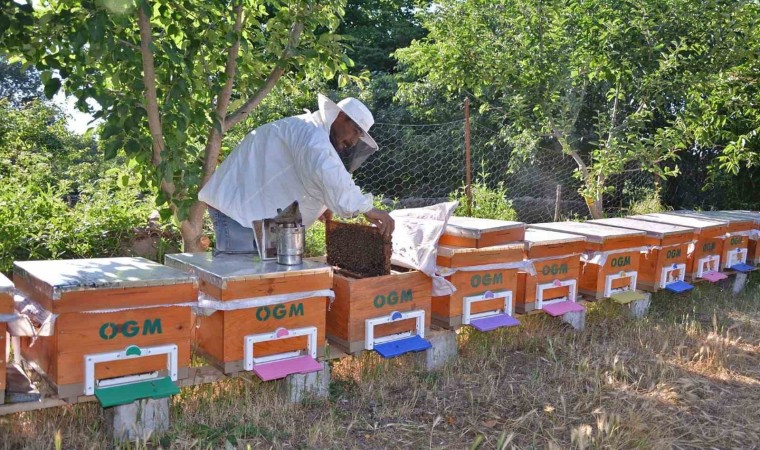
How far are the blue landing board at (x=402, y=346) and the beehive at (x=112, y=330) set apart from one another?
0.91m

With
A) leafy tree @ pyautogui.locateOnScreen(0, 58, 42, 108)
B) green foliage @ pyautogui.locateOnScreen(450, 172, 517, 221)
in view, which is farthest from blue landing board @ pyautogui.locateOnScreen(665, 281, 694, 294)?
leafy tree @ pyautogui.locateOnScreen(0, 58, 42, 108)

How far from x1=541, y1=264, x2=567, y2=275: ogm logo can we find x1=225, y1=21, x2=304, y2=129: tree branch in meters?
1.91

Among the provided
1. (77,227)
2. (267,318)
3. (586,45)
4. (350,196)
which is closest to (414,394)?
(267,318)

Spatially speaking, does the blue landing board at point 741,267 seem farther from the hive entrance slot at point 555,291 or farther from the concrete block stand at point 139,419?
the concrete block stand at point 139,419

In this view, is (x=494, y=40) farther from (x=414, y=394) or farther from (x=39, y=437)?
(x=39, y=437)

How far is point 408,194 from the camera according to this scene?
30.2 feet

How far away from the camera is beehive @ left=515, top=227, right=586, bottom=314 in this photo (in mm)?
3592

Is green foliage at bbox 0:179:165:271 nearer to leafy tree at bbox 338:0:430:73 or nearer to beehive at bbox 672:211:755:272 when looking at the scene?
beehive at bbox 672:211:755:272

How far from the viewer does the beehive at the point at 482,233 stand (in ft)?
11.2

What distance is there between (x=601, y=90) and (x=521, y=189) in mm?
1767

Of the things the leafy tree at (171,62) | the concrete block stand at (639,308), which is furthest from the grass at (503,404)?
the leafy tree at (171,62)

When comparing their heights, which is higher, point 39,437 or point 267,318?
point 267,318

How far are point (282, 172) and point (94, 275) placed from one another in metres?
0.95

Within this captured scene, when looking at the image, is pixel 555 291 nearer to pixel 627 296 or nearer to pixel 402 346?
pixel 627 296
